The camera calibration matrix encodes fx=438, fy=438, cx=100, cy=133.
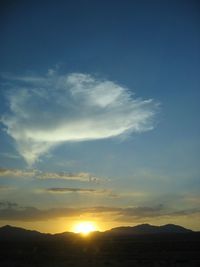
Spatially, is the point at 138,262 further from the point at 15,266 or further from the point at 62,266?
the point at 15,266

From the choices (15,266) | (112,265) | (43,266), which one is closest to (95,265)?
(112,265)

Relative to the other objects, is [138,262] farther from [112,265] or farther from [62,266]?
[62,266]

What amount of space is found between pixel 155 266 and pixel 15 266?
588 inches

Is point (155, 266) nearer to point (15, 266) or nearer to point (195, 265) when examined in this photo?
point (195, 265)

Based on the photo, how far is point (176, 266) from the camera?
4294 cm

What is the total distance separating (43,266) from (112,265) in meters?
7.27

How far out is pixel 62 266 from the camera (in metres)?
45.3

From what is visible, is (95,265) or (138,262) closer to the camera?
(95,265)

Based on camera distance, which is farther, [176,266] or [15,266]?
[15,266]

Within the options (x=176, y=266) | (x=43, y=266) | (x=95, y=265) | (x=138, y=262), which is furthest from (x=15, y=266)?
(x=176, y=266)

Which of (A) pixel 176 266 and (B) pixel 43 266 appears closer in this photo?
(A) pixel 176 266

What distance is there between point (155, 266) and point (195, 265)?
4216mm

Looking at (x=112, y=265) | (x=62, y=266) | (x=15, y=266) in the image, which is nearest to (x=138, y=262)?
(x=112, y=265)

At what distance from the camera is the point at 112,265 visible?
44656mm
